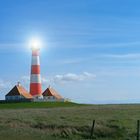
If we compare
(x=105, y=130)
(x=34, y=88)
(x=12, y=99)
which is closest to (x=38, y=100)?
(x=34, y=88)

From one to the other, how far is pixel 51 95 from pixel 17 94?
28.2ft

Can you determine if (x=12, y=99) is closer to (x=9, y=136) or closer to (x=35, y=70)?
(x=35, y=70)

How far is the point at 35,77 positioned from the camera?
86.6 m

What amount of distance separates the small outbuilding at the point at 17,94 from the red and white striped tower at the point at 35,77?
384cm

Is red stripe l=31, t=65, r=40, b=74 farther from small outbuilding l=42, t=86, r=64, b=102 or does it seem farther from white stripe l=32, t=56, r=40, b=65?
small outbuilding l=42, t=86, r=64, b=102

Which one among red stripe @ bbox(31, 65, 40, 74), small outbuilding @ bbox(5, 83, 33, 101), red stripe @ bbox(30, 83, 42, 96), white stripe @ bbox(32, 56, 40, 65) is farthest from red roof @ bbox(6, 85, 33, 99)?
white stripe @ bbox(32, 56, 40, 65)

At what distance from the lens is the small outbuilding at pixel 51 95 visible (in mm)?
100125

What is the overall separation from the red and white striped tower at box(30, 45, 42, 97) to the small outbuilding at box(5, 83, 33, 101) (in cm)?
384

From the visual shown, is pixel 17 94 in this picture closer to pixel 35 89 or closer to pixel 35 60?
pixel 35 89

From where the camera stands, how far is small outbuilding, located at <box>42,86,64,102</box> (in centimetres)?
10012

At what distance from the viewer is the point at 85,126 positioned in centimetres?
2773

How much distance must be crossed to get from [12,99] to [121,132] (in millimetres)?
74174

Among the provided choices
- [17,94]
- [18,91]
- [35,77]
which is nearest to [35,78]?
[35,77]

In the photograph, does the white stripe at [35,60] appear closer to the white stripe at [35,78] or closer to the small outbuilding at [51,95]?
the white stripe at [35,78]
